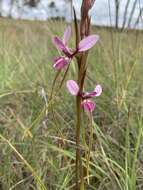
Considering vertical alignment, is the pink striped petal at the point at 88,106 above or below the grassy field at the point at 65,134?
above

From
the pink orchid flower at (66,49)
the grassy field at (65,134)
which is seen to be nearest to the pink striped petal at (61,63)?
the pink orchid flower at (66,49)

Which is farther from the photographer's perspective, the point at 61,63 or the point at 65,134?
the point at 65,134

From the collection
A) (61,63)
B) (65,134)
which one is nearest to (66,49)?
(61,63)

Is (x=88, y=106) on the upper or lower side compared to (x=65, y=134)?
upper

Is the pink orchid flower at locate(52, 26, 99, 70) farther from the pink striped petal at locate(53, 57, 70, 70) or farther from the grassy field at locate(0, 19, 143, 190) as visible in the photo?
the grassy field at locate(0, 19, 143, 190)

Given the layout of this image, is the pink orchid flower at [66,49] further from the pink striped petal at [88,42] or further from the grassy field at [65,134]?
the grassy field at [65,134]

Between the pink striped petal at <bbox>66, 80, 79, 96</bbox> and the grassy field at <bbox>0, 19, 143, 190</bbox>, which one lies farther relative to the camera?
the grassy field at <bbox>0, 19, 143, 190</bbox>

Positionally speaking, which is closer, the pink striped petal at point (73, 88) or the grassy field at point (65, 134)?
the pink striped petal at point (73, 88)

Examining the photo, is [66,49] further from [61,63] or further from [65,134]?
[65,134]

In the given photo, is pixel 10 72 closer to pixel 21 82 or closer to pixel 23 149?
pixel 21 82

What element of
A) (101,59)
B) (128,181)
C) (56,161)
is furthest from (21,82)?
(128,181)

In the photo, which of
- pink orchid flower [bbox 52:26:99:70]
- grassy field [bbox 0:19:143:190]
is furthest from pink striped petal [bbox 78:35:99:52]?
grassy field [bbox 0:19:143:190]
